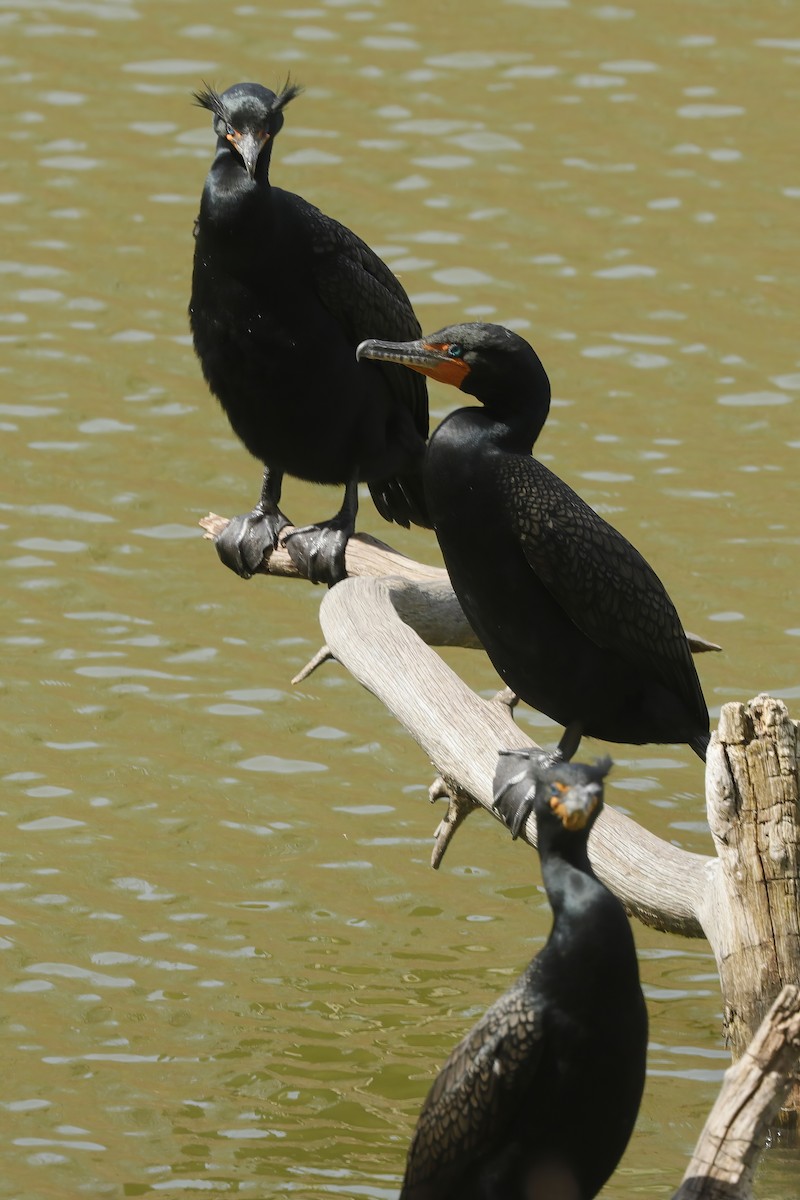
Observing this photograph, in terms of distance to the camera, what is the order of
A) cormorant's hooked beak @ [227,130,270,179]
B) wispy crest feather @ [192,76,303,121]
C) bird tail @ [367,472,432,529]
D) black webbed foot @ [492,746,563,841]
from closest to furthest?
black webbed foot @ [492,746,563,841] → cormorant's hooked beak @ [227,130,270,179] → wispy crest feather @ [192,76,303,121] → bird tail @ [367,472,432,529]

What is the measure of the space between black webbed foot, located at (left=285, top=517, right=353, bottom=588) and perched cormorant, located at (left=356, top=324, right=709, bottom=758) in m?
0.96

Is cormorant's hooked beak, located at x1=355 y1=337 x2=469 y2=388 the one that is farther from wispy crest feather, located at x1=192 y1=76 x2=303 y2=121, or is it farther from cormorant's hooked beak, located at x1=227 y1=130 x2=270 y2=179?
wispy crest feather, located at x1=192 y1=76 x2=303 y2=121

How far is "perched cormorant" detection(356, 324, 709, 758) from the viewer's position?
5688 mm

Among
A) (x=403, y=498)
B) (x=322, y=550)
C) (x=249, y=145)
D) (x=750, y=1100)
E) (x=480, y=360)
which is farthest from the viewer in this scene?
(x=403, y=498)

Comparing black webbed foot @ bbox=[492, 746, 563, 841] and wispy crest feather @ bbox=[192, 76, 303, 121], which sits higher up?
wispy crest feather @ bbox=[192, 76, 303, 121]

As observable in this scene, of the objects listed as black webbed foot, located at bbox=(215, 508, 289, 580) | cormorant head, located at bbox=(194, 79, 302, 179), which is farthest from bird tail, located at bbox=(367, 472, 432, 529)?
cormorant head, located at bbox=(194, 79, 302, 179)

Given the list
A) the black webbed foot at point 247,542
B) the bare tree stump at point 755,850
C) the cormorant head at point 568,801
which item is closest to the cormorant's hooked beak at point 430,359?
the bare tree stump at point 755,850

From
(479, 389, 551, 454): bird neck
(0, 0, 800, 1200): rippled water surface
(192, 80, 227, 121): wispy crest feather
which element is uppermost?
(192, 80, 227, 121): wispy crest feather

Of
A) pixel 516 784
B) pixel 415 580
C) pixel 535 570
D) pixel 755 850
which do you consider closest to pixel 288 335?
pixel 415 580

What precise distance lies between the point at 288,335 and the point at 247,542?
0.73m

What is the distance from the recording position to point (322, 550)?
6852mm

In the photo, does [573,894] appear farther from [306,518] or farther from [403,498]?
[306,518]

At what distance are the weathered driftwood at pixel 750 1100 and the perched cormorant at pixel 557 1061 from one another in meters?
0.29

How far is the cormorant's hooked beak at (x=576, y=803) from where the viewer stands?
14.6 ft
